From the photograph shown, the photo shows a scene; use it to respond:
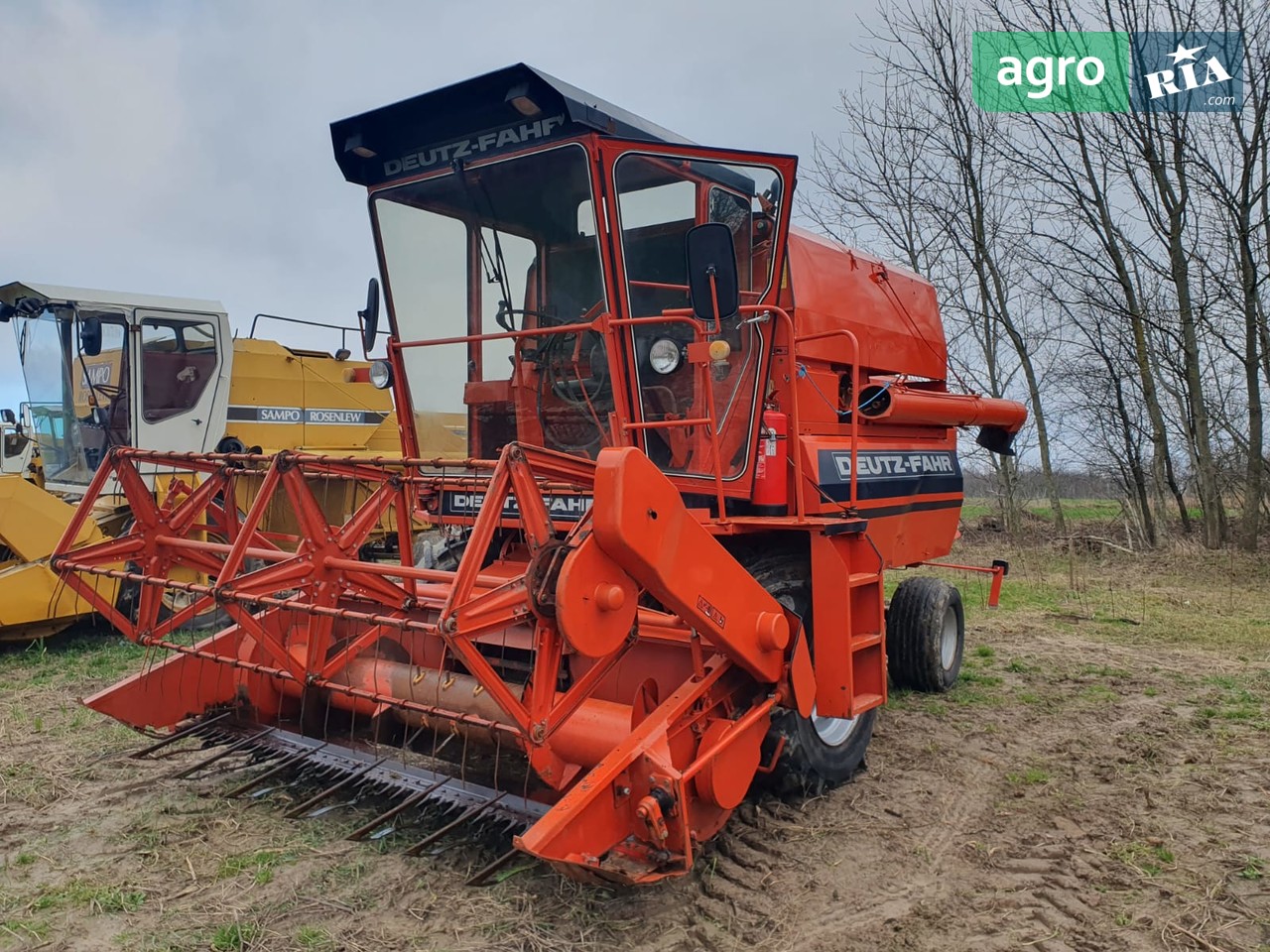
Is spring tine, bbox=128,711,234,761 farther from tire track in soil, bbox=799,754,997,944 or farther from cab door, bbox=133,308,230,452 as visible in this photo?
cab door, bbox=133,308,230,452

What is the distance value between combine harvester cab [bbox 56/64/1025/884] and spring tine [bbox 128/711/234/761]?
3 centimetres

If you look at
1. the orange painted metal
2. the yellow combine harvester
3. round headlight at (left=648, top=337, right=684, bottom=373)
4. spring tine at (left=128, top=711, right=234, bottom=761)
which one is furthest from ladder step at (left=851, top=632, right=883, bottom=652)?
the yellow combine harvester

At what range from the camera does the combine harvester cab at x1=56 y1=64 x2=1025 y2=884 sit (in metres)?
2.92

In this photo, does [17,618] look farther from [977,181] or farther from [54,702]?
[977,181]

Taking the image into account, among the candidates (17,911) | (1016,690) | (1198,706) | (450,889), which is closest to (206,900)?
(17,911)

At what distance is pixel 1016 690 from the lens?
19.7 feet

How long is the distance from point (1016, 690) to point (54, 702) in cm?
612

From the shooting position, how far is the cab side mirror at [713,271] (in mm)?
3400

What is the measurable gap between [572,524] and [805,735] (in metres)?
1.45

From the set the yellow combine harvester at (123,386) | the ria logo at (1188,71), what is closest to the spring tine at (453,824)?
the yellow combine harvester at (123,386)

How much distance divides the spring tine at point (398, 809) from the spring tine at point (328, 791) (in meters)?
0.19

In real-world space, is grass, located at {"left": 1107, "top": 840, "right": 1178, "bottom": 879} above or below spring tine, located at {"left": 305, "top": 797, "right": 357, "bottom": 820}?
below

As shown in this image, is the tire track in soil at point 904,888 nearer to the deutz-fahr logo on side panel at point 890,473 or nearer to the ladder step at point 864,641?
the ladder step at point 864,641

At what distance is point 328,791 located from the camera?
367 centimetres
